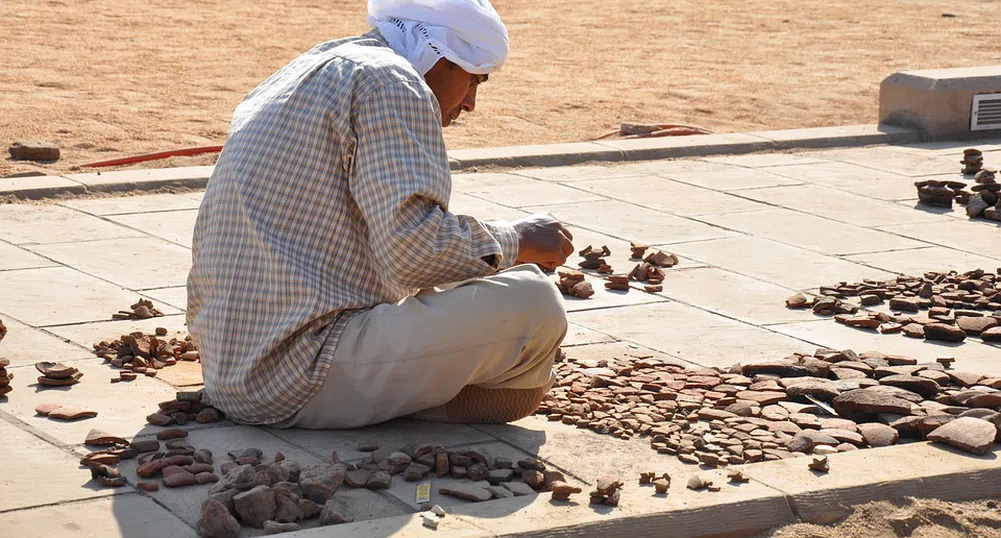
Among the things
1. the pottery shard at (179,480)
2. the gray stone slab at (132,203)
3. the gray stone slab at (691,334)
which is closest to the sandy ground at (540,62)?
the gray stone slab at (132,203)

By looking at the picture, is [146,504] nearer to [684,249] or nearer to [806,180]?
[684,249]

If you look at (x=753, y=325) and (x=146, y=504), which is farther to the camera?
(x=753, y=325)

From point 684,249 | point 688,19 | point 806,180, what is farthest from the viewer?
point 688,19

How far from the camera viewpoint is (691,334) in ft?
17.5

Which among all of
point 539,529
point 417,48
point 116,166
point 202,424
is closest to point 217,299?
point 202,424

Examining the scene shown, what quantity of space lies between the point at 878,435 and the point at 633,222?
342 cm

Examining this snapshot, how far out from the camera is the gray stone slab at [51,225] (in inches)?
265

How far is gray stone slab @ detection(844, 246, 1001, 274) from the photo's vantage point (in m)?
A: 6.49

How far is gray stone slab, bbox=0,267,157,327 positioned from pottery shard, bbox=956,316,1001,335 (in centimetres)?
327

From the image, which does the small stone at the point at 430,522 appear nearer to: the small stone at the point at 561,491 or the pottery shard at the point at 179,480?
the small stone at the point at 561,491

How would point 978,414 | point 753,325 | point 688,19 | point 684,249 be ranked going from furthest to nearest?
point 688,19 → point 684,249 → point 753,325 → point 978,414

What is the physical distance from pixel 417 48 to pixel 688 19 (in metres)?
15.5

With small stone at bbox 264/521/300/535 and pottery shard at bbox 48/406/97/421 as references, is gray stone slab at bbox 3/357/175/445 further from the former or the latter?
small stone at bbox 264/521/300/535

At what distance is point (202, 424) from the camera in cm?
412
